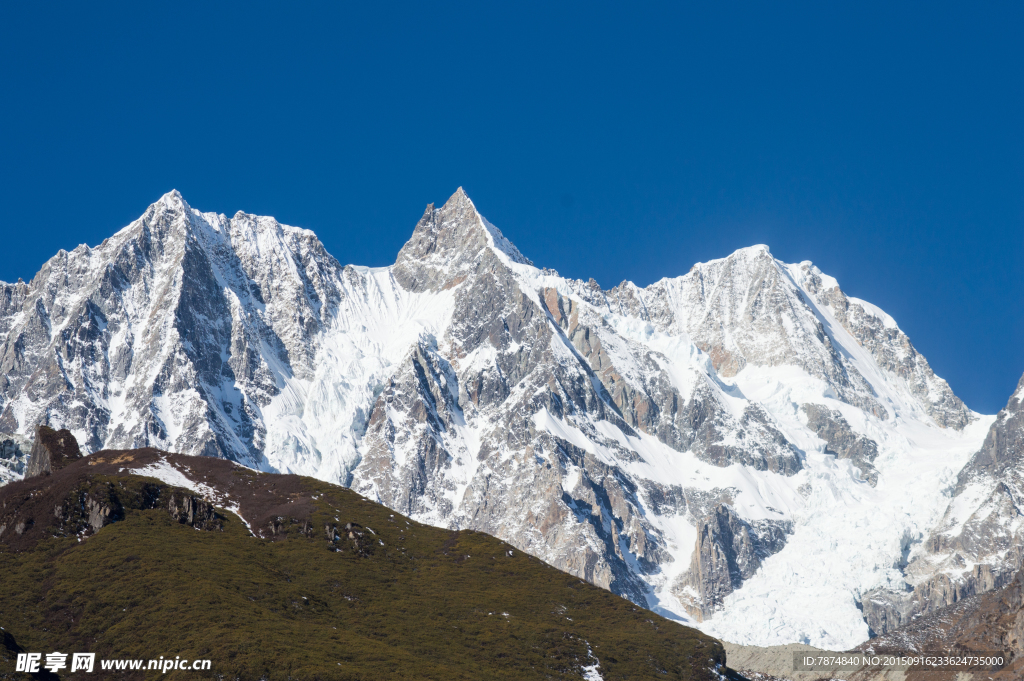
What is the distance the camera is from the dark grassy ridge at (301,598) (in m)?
134

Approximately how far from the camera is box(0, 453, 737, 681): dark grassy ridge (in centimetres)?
13450

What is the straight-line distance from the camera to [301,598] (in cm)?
15350

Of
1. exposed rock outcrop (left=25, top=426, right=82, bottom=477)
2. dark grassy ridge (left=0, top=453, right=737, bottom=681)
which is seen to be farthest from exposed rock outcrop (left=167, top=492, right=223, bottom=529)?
exposed rock outcrop (left=25, top=426, right=82, bottom=477)

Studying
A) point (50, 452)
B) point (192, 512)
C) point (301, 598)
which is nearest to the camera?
point (301, 598)

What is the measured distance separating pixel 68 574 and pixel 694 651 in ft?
272

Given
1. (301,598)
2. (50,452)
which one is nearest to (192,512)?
(301,598)

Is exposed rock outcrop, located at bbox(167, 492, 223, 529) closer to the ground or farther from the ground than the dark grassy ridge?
farther from the ground

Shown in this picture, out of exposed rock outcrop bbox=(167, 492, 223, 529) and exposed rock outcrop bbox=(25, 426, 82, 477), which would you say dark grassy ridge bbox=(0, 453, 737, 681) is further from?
exposed rock outcrop bbox=(25, 426, 82, 477)

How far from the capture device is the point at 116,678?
126750 mm

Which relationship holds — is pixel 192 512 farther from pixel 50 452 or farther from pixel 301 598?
pixel 50 452

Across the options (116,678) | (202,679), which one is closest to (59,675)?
(116,678)

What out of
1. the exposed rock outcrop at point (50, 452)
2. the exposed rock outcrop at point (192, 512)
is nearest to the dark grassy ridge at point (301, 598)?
the exposed rock outcrop at point (192, 512)

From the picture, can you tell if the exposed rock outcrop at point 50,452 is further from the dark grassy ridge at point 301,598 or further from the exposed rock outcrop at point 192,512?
the exposed rock outcrop at point 192,512

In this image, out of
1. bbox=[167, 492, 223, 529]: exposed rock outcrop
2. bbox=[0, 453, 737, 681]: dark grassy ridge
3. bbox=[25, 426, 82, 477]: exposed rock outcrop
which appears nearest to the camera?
bbox=[0, 453, 737, 681]: dark grassy ridge
